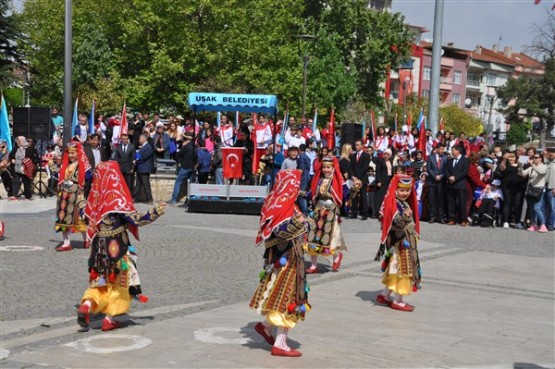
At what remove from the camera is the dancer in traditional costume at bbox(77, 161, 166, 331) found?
8562mm

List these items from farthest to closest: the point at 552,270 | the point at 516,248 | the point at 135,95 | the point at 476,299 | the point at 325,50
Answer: the point at 325,50 → the point at 135,95 → the point at 516,248 → the point at 552,270 → the point at 476,299

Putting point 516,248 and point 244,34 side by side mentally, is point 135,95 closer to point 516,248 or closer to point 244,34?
point 244,34

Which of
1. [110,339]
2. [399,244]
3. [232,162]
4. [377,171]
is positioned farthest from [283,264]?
[232,162]

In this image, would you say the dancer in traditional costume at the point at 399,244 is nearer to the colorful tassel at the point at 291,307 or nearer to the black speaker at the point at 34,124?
the colorful tassel at the point at 291,307

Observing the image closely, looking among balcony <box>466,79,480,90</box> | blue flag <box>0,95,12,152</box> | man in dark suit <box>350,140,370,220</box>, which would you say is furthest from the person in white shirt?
balcony <box>466,79,480,90</box>

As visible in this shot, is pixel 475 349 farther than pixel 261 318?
No

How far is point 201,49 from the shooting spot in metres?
45.1

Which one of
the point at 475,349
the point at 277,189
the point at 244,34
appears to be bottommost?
the point at 475,349

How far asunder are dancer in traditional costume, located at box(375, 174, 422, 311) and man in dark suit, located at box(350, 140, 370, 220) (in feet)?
33.7

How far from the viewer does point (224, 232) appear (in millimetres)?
17344

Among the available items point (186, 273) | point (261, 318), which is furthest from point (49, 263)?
point (261, 318)

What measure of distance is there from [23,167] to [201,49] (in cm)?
2359

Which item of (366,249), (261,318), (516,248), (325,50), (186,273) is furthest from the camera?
(325,50)

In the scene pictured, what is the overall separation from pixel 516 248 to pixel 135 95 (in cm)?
3251
